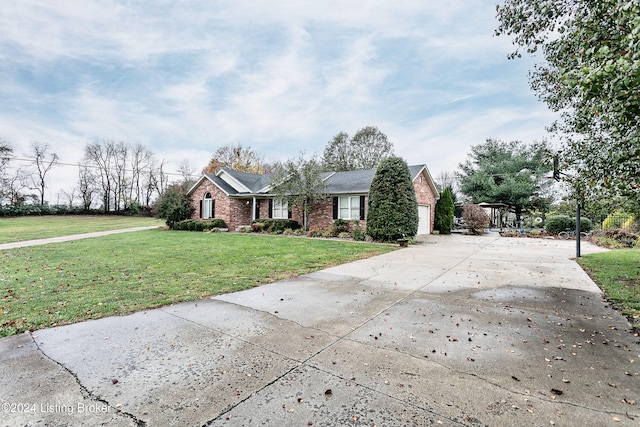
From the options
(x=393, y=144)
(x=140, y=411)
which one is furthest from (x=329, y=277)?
(x=393, y=144)

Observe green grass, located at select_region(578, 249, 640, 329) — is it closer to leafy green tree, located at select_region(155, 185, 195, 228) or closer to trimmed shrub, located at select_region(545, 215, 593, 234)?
trimmed shrub, located at select_region(545, 215, 593, 234)

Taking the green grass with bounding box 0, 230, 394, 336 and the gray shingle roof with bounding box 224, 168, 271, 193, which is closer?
the green grass with bounding box 0, 230, 394, 336

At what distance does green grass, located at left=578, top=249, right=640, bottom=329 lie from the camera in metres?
4.71

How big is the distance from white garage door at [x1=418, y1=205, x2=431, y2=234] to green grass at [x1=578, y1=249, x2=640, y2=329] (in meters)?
9.93

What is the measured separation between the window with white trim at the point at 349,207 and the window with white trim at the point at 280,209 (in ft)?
12.5

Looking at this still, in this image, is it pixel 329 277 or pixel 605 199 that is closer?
pixel 605 199

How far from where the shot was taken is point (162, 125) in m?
23.1

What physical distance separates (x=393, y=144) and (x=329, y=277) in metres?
29.5

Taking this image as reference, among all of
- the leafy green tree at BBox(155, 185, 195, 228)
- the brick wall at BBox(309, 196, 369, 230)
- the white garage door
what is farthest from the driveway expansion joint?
the leafy green tree at BBox(155, 185, 195, 228)

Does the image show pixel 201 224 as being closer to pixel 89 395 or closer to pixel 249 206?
pixel 249 206

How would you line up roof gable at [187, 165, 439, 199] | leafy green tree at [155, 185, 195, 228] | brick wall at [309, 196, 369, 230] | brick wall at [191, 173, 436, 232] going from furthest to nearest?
leafy green tree at [155, 185, 195, 228] < brick wall at [191, 173, 436, 232] < brick wall at [309, 196, 369, 230] < roof gable at [187, 165, 439, 199]

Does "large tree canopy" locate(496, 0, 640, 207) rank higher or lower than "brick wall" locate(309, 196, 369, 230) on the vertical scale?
higher

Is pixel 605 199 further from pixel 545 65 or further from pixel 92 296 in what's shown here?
pixel 92 296

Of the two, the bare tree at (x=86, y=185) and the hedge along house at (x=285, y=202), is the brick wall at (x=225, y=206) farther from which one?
the bare tree at (x=86, y=185)
